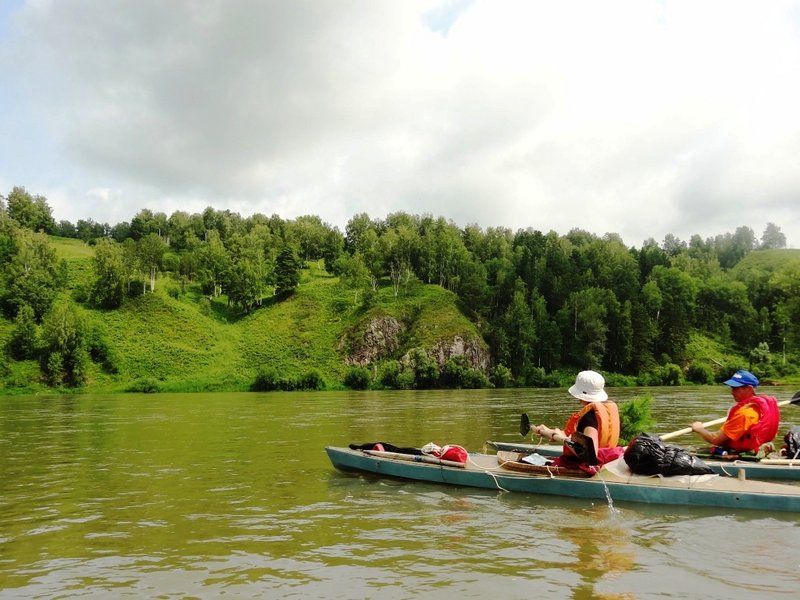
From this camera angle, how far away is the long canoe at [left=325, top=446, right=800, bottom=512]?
11500 millimetres

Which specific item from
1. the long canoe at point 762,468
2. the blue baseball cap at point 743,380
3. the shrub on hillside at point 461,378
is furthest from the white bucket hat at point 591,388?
the shrub on hillside at point 461,378

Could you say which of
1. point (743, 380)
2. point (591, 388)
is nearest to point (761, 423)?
point (743, 380)

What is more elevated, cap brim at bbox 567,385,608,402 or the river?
cap brim at bbox 567,385,608,402

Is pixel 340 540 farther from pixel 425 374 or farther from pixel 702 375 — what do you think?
pixel 702 375

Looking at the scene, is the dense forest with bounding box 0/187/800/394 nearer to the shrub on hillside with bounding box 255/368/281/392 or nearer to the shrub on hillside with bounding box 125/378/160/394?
the shrub on hillside with bounding box 125/378/160/394

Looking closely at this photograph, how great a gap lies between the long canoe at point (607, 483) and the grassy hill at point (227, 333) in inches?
2799

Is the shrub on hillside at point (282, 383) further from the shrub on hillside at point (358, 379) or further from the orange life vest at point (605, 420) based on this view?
the orange life vest at point (605, 420)

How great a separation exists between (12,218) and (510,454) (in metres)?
165

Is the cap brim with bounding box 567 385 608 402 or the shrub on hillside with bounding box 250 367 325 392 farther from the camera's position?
the shrub on hillside with bounding box 250 367 325 392

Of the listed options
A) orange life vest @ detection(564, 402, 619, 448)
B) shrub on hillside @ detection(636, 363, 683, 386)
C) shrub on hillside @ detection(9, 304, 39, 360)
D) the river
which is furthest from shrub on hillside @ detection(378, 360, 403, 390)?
orange life vest @ detection(564, 402, 619, 448)

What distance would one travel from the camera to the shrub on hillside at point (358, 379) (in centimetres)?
8712

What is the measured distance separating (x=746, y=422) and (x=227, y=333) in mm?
97761

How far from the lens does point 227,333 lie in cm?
10375

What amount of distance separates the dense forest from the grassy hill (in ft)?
8.45
